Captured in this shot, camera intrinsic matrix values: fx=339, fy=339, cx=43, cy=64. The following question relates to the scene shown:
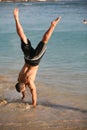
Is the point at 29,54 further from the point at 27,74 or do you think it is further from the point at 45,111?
the point at 45,111

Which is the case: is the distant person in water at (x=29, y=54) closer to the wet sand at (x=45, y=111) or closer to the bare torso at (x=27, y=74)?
the bare torso at (x=27, y=74)

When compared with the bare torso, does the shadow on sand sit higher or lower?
lower

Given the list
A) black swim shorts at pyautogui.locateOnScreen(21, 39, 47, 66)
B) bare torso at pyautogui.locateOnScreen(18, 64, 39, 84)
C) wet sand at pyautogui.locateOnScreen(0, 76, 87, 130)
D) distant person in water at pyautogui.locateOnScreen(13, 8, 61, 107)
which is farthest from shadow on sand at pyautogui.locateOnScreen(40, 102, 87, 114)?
black swim shorts at pyautogui.locateOnScreen(21, 39, 47, 66)

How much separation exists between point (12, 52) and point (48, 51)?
1.71m

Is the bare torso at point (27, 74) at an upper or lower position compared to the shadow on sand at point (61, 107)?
upper

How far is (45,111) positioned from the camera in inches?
287

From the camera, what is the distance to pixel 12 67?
12156mm

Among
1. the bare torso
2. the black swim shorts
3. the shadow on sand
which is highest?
the black swim shorts

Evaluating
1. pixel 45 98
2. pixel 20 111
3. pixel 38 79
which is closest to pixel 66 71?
pixel 38 79

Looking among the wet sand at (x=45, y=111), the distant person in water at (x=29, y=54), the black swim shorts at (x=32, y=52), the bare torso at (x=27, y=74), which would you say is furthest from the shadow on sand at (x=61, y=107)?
the black swim shorts at (x=32, y=52)

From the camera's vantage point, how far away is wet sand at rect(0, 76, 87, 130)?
21.1 feet

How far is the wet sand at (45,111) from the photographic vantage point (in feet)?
21.1

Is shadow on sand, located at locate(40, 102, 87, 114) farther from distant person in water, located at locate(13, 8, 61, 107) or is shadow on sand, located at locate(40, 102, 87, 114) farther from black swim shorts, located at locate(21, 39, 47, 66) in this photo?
black swim shorts, located at locate(21, 39, 47, 66)

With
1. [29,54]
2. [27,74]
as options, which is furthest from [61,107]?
[29,54]
